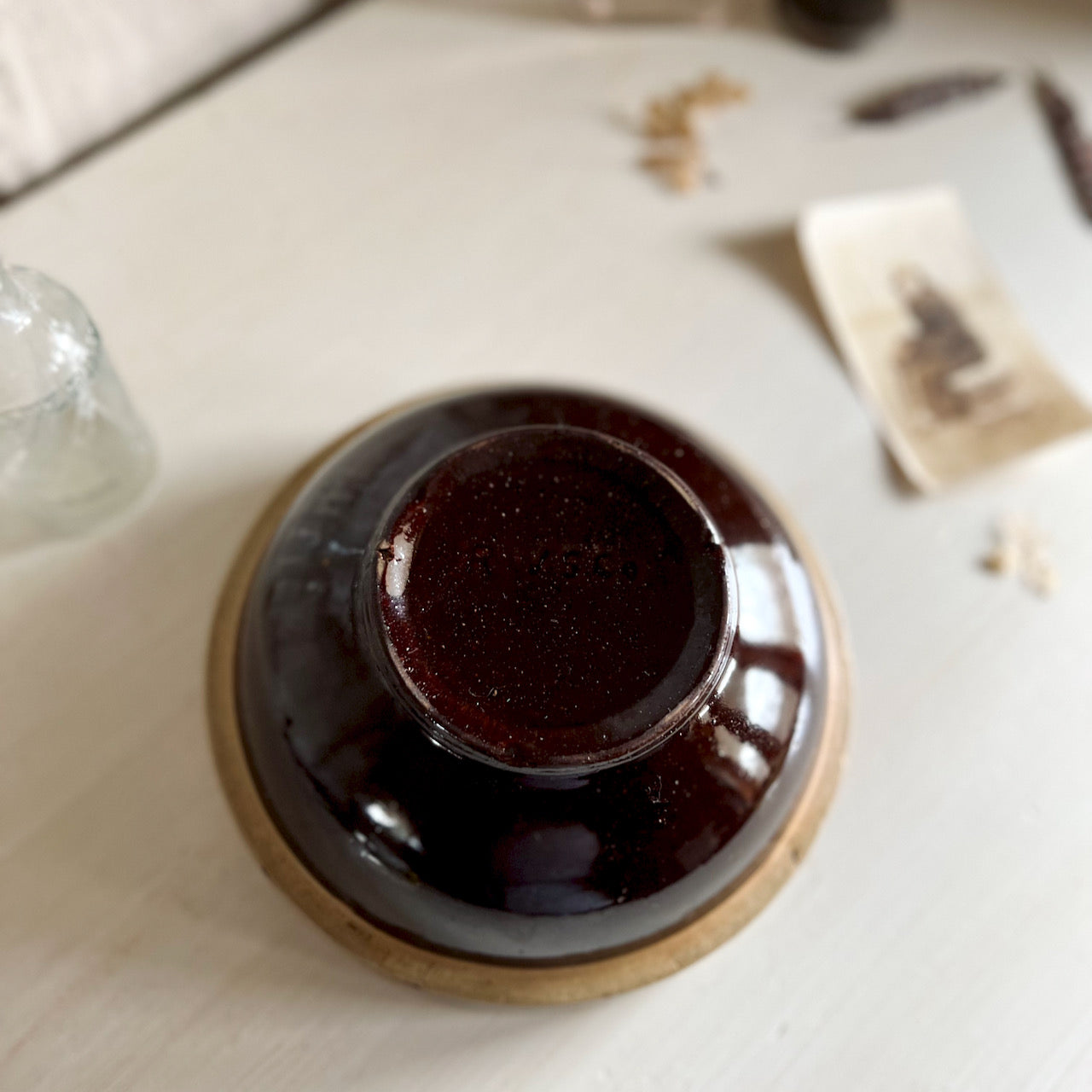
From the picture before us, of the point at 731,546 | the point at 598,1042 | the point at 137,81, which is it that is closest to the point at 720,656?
the point at 731,546

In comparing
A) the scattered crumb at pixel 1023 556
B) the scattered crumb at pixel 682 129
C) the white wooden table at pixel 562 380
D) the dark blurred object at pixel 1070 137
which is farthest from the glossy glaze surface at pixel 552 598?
the dark blurred object at pixel 1070 137

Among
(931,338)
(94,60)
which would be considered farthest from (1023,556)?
(94,60)

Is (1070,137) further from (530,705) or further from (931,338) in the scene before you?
(530,705)

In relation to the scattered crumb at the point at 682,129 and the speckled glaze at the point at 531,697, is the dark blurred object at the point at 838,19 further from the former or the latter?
the speckled glaze at the point at 531,697

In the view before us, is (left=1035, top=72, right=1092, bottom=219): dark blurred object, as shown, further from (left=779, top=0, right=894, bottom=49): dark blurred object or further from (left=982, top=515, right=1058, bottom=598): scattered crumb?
(left=982, top=515, right=1058, bottom=598): scattered crumb

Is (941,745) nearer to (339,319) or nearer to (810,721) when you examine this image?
(810,721)
